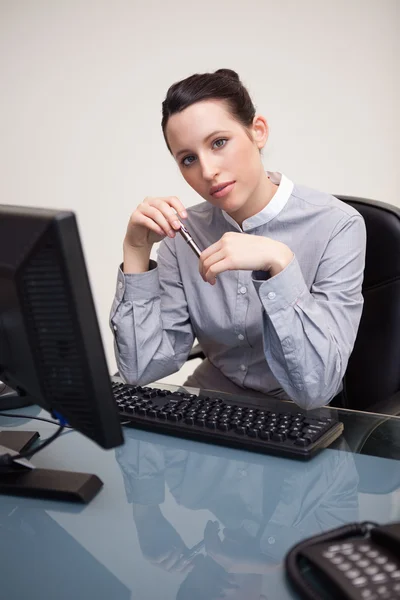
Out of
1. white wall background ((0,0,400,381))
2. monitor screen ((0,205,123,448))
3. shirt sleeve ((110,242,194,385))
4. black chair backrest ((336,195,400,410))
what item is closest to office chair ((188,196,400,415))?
black chair backrest ((336,195,400,410))

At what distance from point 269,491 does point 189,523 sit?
12cm

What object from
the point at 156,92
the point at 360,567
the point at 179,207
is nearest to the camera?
the point at 360,567

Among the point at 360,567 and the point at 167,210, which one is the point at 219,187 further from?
the point at 360,567

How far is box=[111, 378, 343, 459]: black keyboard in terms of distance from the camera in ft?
3.12

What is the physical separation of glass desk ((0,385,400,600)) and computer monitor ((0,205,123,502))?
0.43ft

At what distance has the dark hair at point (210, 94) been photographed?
4.42 ft

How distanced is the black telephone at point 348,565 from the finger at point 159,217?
732 mm

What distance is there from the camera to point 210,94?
4.45 ft

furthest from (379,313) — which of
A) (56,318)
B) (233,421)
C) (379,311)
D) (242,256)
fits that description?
(56,318)

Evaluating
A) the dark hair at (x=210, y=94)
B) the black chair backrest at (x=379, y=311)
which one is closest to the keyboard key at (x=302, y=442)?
the black chair backrest at (x=379, y=311)

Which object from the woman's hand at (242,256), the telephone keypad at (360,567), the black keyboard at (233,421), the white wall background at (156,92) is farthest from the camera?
the white wall background at (156,92)

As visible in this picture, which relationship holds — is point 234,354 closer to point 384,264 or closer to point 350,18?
point 384,264

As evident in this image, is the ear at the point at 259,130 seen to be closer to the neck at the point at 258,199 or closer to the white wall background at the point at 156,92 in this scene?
the neck at the point at 258,199

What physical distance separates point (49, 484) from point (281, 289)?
505mm
